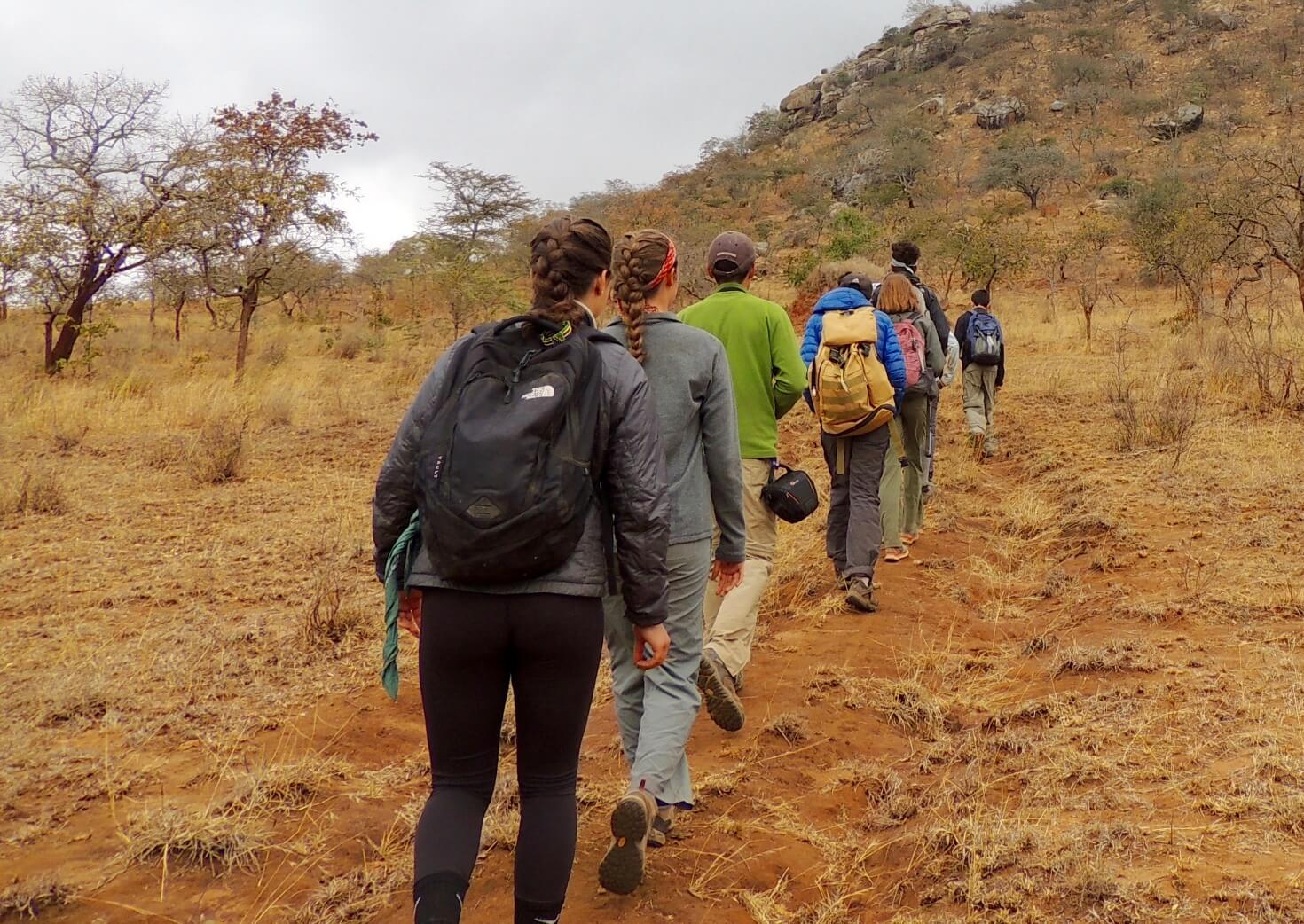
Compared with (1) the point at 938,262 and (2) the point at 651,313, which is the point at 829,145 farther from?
(2) the point at 651,313

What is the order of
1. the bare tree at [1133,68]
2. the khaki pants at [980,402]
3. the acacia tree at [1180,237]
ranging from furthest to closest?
the bare tree at [1133,68]
the acacia tree at [1180,237]
the khaki pants at [980,402]

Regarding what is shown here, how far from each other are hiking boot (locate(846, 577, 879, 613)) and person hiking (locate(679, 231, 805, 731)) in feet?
4.41

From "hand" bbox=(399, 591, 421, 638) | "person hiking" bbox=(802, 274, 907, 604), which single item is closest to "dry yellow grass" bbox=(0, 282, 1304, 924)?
"person hiking" bbox=(802, 274, 907, 604)

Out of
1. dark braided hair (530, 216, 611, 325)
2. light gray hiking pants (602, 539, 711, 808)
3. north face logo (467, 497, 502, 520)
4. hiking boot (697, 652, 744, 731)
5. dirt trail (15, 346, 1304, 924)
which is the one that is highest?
dark braided hair (530, 216, 611, 325)

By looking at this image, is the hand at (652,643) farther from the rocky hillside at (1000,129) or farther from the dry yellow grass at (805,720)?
the rocky hillside at (1000,129)

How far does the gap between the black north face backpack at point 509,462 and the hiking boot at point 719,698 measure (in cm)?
142

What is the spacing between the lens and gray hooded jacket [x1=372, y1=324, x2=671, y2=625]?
186 centimetres

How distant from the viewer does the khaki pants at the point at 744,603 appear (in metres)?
3.52

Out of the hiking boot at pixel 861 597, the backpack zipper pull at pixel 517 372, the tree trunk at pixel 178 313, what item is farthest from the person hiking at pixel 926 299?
the tree trunk at pixel 178 313

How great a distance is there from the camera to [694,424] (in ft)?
8.43

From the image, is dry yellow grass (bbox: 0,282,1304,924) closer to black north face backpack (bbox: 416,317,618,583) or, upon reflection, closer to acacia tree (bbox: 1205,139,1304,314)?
black north face backpack (bbox: 416,317,618,583)

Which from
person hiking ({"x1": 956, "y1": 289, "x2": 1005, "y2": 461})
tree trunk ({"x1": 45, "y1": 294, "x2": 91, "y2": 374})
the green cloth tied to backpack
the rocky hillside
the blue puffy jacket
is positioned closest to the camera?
the green cloth tied to backpack

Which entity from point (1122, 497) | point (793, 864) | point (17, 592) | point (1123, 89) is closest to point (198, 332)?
point (17, 592)

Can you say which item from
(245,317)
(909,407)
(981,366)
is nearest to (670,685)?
(909,407)
